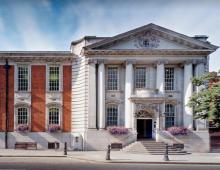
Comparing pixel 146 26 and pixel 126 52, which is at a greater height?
pixel 146 26

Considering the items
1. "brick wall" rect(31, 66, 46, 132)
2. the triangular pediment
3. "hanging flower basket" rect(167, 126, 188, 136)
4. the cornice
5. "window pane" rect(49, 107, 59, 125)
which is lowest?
"hanging flower basket" rect(167, 126, 188, 136)

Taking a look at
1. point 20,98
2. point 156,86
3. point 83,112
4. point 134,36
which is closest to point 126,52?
point 134,36

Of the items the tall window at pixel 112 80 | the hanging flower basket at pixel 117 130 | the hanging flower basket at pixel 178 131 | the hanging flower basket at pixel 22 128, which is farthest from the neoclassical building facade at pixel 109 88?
the hanging flower basket at pixel 178 131

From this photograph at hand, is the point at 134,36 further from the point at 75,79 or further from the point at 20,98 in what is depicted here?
the point at 20,98

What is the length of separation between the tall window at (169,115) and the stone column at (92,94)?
247 inches

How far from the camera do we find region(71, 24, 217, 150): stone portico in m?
34.0

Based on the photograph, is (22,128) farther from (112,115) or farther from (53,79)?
(112,115)

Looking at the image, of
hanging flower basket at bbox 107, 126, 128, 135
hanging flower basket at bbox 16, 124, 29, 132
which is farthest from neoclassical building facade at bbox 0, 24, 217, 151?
hanging flower basket at bbox 16, 124, 29, 132

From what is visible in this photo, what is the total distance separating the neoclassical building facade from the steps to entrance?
1255 mm

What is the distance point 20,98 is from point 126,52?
10063 mm

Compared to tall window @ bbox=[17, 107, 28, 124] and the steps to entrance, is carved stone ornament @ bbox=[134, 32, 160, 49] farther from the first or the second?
tall window @ bbox=[17, 107, 28, 124]

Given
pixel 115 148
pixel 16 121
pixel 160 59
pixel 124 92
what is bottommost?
pixel 115 148

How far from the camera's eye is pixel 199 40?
34469mm

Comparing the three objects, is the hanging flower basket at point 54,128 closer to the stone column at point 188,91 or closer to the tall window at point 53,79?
the tall window at point 53,79
